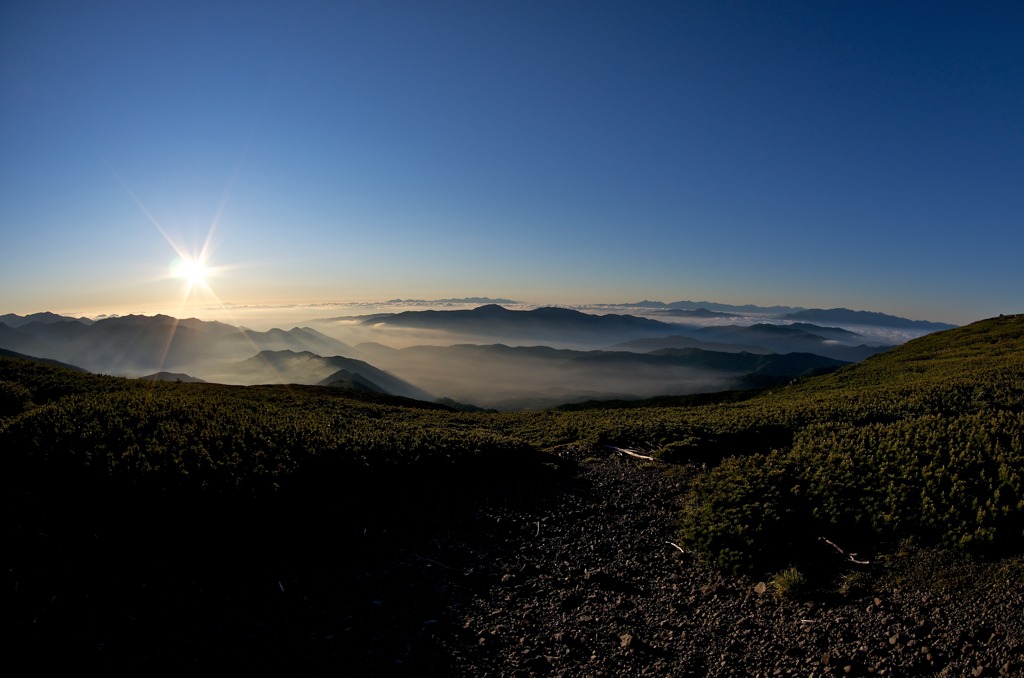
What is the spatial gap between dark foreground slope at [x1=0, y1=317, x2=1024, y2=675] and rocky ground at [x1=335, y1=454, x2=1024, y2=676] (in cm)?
4

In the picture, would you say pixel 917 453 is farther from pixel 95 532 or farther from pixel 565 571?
pixel 95 532

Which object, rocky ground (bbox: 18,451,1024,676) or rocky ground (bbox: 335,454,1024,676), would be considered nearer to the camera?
rocky ground (bbox: 335,454,1024,676)

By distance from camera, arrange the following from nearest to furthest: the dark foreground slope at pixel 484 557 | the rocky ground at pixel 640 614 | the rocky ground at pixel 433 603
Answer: the rocky ground at pixel 640 614, the rocky ground at pixel 433 603, the dark foreground slope at pixel 484 557

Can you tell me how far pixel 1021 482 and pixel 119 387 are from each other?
37715mm

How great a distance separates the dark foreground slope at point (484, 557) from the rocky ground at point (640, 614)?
1.8 inches

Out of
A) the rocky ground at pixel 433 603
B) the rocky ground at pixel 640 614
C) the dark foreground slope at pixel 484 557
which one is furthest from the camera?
the dark foreground slope at pixel 484 557

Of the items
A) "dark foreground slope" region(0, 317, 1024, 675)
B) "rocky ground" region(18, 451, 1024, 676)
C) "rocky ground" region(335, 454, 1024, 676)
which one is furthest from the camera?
"dark foreground slope" region(0, 317, 1024, 675)

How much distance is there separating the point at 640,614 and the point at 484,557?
391 cm

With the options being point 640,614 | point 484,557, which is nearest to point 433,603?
point 484,557

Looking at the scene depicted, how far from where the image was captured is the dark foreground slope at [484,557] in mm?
7328

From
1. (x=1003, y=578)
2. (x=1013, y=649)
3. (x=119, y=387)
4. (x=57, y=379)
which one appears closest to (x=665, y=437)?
(x=1003, y=578)

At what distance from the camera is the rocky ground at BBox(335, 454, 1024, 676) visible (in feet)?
22.4

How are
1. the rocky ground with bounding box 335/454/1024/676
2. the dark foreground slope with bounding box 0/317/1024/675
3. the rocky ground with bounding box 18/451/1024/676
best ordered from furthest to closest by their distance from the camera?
the dark foreground slope with bounding box 0/317/1024/675, the rocky ground with bounding box 18/451/1024/676, the rocky ground with bounding box 335/454/1024/676

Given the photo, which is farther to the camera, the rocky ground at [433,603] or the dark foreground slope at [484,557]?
the dark foreground slope at [484,557]
